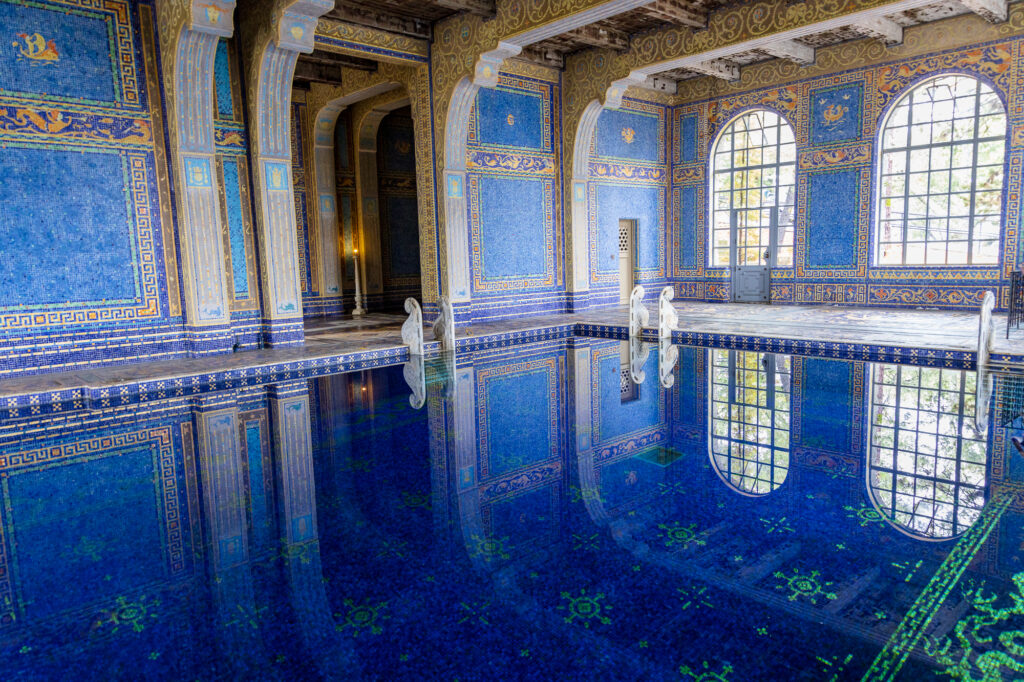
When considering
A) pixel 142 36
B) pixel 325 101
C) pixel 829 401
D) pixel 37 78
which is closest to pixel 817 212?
pixel 829 401

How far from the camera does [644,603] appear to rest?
259 centimetres

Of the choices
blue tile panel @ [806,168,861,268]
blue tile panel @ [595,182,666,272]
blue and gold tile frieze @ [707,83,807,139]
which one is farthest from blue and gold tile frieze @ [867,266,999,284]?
blue tile panel @ [595,182,666,272]

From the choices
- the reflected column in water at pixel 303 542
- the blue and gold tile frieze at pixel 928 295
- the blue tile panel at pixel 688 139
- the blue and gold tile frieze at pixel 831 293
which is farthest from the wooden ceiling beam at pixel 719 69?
the reflected column in water at pixel 303 542

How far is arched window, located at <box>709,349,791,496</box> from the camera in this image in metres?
4.05

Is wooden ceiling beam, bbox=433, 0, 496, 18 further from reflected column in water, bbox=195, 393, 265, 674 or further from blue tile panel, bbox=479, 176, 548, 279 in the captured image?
reflected column in water, bbox=195, 393, 265, 674

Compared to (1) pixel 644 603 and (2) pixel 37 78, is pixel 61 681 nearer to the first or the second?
(1) pixel 644 603

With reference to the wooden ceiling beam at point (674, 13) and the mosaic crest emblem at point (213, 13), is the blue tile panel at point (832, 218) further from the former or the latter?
the mosaic crest emblem at point (213, 13)

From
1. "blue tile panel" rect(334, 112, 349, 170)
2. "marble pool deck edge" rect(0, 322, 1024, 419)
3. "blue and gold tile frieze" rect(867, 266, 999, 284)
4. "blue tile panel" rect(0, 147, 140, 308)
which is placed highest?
"blue tile panel" rect(334, 112, 349, 170)

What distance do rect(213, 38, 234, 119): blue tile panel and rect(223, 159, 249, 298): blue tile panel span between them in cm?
62

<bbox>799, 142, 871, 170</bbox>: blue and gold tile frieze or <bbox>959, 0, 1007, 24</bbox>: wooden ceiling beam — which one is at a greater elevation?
<bbox>959, 0, 1007, 24</bbox>: wooden ceiling beam

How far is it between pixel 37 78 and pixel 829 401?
8.33 meters

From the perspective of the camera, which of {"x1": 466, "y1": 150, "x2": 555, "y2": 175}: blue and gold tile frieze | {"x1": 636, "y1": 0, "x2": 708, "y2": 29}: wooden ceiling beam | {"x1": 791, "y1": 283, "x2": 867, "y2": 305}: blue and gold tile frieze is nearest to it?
{"x1": 636, "y1": 0, "x2": 708, "y2": 29}: wooden ceiling beam

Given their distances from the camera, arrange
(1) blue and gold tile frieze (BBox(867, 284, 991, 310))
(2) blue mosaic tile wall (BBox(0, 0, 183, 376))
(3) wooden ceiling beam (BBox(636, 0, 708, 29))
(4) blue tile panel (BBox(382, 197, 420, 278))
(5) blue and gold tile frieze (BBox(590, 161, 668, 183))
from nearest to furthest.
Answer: (2) blue mosaic tile wall (BBox(0, 0, 183, 376)) < (3) wooden ceiling beam (BBox(636, 0, 708, 29)) < (1) blue and gold tile frieze (BBox(867, 284, 991, 310)) < (5) blue and gold tile frieze (BBox(590, 161, 668, 183)) < (4) blue tile panel (BBox(382, 197, 420, 278))

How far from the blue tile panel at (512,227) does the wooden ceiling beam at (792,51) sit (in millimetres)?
4317
